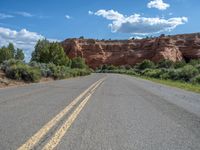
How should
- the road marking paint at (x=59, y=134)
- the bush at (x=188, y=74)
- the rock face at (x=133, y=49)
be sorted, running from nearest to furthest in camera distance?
the road marking paint at (x=59, y=134) → the bush at (x=188, y=74) → the rock face at (x=133, y=49)

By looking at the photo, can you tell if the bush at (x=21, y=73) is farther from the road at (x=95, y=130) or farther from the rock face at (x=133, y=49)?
the rock face at (x=133, y=49)

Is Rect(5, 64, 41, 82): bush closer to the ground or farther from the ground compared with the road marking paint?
closer to the ground

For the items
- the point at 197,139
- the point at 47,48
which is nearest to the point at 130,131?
the point at 197,139

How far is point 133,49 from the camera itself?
16625 cm

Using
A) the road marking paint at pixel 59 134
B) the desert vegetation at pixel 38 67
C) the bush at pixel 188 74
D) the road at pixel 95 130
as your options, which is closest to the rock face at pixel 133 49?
the desert vegetation at pixel 38 67

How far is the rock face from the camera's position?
5758 inches

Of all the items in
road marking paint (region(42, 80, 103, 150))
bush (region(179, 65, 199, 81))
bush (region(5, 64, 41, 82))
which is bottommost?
bush (region(179, 65, 199, 81))

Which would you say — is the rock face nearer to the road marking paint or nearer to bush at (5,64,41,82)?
bush at (5,64,41,82)

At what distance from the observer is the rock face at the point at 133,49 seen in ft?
480

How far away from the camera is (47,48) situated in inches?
2689

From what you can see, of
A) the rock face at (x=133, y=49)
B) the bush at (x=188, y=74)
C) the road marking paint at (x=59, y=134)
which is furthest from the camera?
the rock face at (x=133, y=49)

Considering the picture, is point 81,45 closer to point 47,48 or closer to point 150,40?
point 150,40

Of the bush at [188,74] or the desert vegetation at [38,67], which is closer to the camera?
the desert vegetation at [38,67]

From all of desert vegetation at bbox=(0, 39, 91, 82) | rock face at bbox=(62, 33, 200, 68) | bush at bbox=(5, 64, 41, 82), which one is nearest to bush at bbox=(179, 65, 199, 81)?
desert vegetation at bbox=(0, 39, 91, 82)
